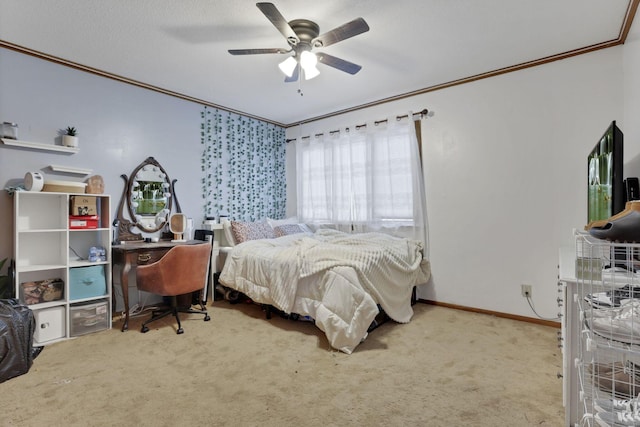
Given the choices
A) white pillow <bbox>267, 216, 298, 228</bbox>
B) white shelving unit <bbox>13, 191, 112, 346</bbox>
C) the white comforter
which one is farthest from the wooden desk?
white pillow <bbox>267, 216, 298, 228</bbox>

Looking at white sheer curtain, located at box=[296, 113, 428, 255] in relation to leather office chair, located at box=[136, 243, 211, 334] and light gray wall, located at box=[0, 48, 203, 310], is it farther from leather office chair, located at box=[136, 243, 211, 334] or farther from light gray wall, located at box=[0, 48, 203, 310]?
leather office chair, located at box=[136, 243, 211, 334]

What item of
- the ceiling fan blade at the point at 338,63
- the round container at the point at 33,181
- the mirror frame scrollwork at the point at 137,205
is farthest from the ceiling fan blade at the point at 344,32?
the round container at the point at 33,181

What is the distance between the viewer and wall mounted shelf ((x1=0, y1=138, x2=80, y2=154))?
2605mm

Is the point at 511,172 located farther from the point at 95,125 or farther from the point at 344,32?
the point at 95,125

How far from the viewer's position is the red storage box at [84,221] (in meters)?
2.77

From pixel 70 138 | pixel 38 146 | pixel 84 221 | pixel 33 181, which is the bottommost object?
pixel 84 221

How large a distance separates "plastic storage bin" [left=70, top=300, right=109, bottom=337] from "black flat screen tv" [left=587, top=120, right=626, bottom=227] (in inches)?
145

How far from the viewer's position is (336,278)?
253cm

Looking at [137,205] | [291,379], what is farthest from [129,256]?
[291,379]

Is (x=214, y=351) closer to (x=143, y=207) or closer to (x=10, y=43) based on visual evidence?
(x=143, y=207)

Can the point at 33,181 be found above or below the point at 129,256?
above

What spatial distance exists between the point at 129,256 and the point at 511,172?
3754 millimetres

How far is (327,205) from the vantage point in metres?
4.53

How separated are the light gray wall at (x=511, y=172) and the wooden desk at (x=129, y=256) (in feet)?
9.68
